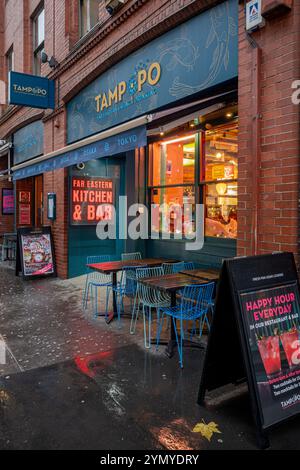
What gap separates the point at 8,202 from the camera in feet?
47.2

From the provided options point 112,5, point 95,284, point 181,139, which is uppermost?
point 112,5

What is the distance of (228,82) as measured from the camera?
4848 millimetres

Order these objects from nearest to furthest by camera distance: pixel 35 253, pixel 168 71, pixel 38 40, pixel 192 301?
1. pixel 192 301
2. pixel 168 71
3. pixel 35 253
4. pixel 38 40

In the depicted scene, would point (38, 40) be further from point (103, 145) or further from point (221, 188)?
point (221, 188)

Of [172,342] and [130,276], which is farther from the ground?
[130,276]

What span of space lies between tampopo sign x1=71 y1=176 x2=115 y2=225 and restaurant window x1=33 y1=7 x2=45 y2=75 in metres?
4.83

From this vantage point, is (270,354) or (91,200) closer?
(270,354)

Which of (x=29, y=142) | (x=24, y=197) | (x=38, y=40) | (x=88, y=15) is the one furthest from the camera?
(x=24, y=197)

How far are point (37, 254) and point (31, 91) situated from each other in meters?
4.13

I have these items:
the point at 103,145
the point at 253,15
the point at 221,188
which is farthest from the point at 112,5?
the point at 221,188

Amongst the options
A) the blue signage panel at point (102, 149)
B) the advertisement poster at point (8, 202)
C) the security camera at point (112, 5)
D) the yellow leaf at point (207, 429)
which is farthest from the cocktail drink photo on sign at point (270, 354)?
the advertisement poster at point (8, 202)
